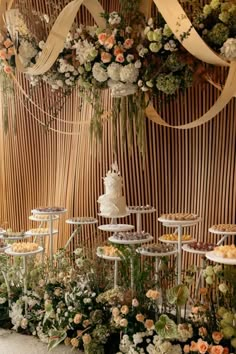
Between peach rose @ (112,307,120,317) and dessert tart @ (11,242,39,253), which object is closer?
peach rose @ (112,307,120,317)

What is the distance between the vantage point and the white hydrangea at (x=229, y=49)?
12.3 feet

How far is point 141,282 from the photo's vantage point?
Answer: 4.69 m

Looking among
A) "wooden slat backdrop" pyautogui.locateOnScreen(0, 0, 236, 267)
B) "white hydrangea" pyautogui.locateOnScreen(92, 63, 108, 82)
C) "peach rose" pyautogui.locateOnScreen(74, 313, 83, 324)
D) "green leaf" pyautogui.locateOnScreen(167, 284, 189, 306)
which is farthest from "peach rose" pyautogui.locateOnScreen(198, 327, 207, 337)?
"white hydrangea" pyautogui.locateOnScreen(92, 63, 108, 82)

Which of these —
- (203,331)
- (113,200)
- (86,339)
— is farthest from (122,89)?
(86,339)

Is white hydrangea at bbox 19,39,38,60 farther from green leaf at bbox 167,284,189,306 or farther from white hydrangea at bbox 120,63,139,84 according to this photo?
green leaf at bbox 167,284,189,306

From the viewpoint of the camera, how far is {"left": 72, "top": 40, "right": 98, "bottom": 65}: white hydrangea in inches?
168

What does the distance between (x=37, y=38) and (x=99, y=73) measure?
3.31ft

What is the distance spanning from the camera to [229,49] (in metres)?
3.76

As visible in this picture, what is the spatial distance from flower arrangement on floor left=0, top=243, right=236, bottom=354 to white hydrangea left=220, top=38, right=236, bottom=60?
1.66m

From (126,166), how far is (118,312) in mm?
3004

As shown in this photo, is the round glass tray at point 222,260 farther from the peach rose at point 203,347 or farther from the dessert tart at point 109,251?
the dessert tart at point 109,251

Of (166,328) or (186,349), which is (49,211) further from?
(186,349)

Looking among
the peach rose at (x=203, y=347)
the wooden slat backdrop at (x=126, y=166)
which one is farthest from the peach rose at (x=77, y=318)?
the wooden slat backdrop at (x=126, y=166)

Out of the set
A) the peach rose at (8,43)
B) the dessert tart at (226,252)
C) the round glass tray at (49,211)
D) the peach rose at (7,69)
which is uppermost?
the peach rose at (8,43)
